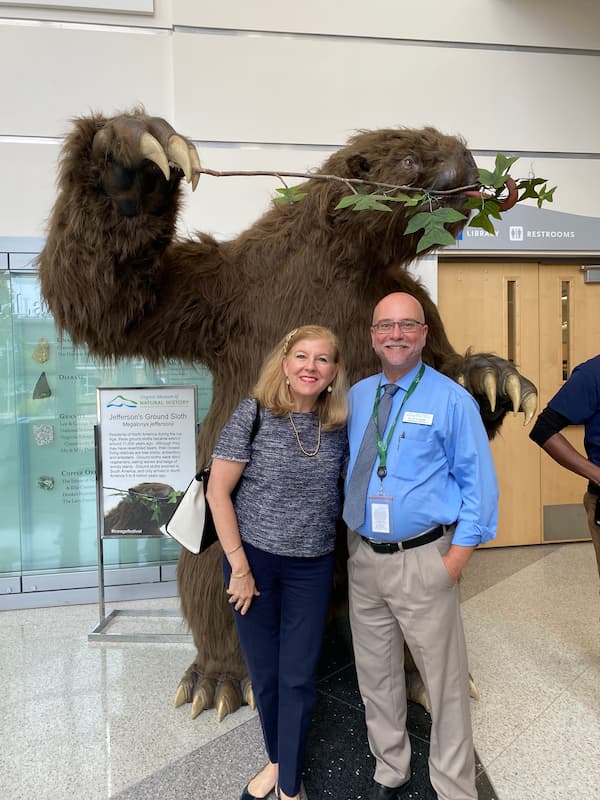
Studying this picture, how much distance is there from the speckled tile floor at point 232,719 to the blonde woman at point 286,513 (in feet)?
1.29

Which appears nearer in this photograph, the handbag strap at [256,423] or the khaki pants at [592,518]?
the handbag strap at [256,423]

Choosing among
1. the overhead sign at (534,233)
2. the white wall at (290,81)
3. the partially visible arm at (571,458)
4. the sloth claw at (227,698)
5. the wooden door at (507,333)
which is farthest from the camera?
the wooden door at (507,333)

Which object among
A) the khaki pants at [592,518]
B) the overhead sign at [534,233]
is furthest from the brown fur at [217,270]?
the overhead sign at [534,233]

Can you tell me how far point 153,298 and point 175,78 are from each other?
210 cm

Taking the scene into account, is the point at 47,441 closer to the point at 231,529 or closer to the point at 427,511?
the point at 231,529

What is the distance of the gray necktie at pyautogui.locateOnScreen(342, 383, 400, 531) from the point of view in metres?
1.51

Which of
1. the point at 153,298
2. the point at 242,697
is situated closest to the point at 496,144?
the point at 153,298

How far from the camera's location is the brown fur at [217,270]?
1.61 metres

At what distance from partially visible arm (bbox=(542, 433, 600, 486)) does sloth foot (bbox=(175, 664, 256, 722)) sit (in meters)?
1.51

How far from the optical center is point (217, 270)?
6.61 ft

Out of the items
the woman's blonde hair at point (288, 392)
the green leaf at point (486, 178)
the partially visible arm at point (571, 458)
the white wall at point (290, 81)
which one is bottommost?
the partially visible arm at point (571, 458)

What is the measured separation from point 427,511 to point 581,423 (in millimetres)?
1000

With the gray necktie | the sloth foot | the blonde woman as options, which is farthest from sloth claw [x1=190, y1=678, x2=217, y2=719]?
the gray necktie

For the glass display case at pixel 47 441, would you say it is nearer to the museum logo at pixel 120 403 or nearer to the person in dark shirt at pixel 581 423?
the museum logo at pixel 120 403
